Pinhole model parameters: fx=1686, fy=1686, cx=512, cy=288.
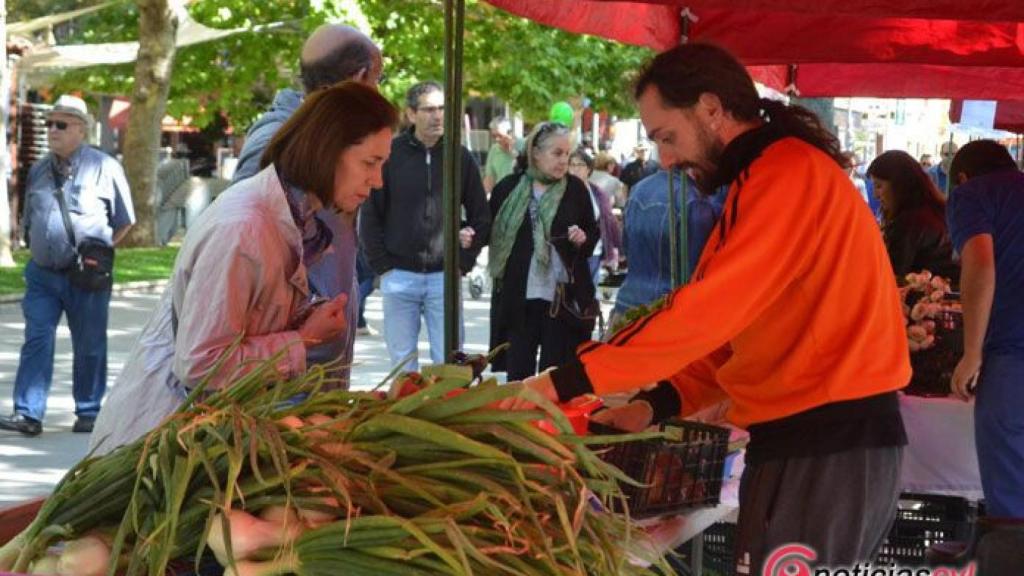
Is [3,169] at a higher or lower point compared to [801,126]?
lower

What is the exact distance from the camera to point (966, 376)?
645 centimetres

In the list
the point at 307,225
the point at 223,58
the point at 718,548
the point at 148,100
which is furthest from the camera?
the point at 223,58

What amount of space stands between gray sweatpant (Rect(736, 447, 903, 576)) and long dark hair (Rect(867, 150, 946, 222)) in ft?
14.4

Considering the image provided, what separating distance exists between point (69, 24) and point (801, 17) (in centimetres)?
4318

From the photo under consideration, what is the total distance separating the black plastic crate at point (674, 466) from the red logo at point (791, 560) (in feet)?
1.13

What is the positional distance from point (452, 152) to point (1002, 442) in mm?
2595

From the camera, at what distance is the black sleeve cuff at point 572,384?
11.5 feet

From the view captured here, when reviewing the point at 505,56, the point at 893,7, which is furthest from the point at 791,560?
the point at 505,56

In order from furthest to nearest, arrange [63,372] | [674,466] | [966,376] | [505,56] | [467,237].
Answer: [505,56]
[63,372]
[467,237]
[966,376]
[674,466]

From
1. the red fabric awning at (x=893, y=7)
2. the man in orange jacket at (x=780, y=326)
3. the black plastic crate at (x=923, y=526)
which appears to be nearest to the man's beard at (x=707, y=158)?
the man in orange jacket at (x=780, y=326)

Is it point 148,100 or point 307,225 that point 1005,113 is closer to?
point 307,225

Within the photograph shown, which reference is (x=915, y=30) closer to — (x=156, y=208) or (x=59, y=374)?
(x=59, y=374)

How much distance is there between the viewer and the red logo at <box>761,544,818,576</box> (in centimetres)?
376

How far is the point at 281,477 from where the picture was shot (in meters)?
2.51
